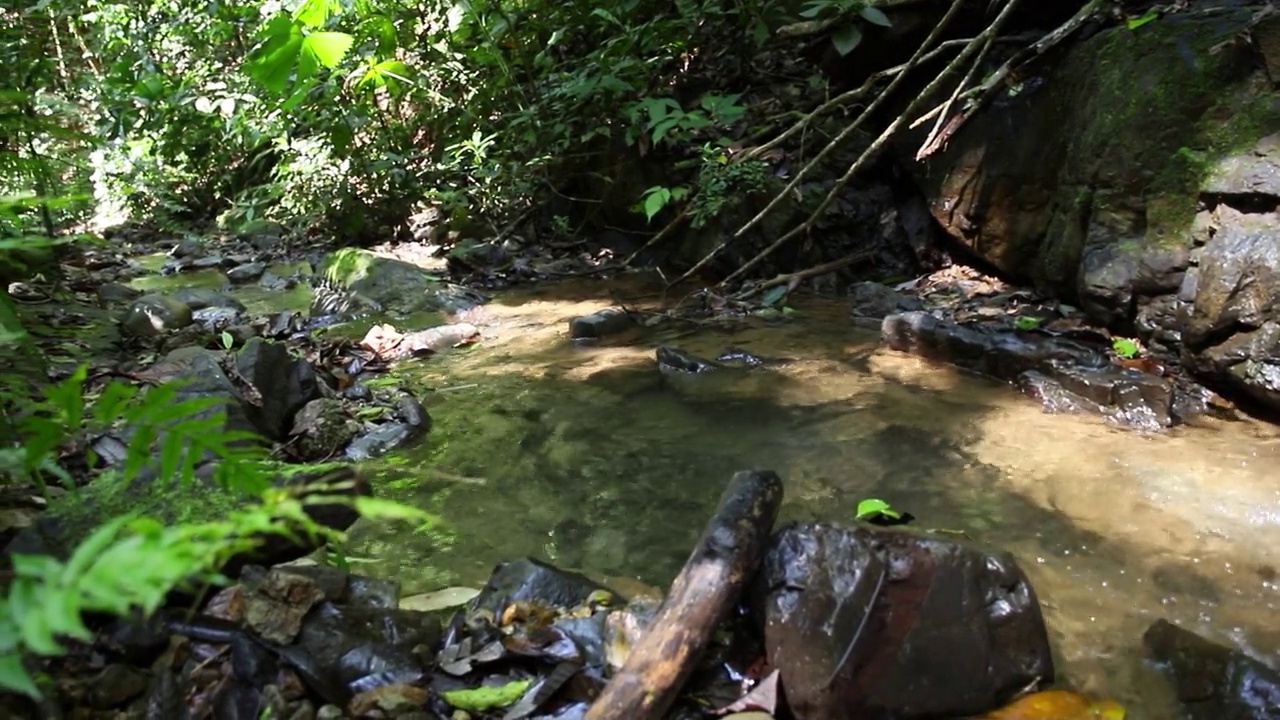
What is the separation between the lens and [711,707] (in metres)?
2.00

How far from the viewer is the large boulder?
3.67 metres

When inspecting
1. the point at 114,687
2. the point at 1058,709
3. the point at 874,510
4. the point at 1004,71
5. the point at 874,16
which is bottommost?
the point at 1058,709

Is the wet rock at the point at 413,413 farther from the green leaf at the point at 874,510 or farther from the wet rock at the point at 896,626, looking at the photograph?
the wet rock at the point at 896,626

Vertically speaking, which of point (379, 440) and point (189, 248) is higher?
point (189, 248)

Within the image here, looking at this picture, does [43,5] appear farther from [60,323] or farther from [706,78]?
[706,78]

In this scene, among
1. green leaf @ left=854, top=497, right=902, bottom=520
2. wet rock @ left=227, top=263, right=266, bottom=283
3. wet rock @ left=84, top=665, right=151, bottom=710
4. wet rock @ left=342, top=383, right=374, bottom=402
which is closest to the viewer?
wet rock @ left=84, top=665, right=151, bottom=710

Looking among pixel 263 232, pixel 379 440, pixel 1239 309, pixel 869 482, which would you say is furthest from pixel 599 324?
pixel 263 232

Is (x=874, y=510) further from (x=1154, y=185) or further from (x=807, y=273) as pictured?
(x=807, y=273)

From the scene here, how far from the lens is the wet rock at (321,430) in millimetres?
3664

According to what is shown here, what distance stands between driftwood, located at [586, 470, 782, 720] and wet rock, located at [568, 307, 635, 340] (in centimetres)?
307

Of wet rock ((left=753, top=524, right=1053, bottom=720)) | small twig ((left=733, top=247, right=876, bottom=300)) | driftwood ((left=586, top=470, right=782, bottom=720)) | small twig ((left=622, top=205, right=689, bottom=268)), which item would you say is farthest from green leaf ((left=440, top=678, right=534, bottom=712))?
small twig ((left=622, top=205, right=689, bottom=268))

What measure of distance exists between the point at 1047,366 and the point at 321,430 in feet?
11.3

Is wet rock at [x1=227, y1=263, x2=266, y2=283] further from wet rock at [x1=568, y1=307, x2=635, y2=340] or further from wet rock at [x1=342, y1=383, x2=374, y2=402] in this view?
wet rock at [x1=342, y1=383, x2=374, y2=402]

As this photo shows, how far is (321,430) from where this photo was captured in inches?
147
